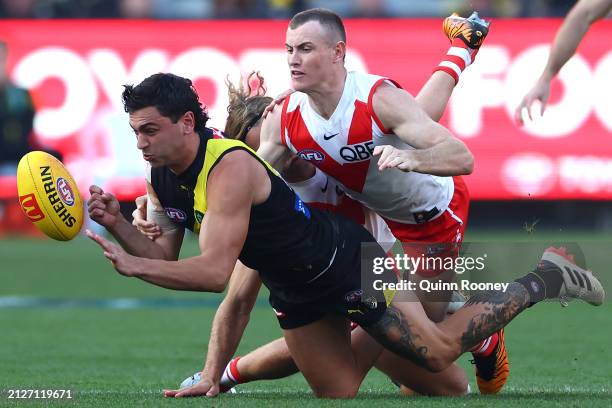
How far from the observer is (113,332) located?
10305 mm

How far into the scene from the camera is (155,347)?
948 cm

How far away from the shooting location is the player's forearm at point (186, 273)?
5875 millimetres

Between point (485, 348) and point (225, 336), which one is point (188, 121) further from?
point (485, 348)

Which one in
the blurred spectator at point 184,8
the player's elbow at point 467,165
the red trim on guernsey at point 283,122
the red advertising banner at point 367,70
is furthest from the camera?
the blurred spectator at point 184,8

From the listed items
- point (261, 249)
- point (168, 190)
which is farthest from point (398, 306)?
point (168, 190)

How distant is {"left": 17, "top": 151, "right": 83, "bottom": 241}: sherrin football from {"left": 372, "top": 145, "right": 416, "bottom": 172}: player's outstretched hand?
5.09 feet

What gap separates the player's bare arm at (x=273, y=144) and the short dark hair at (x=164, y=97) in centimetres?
90

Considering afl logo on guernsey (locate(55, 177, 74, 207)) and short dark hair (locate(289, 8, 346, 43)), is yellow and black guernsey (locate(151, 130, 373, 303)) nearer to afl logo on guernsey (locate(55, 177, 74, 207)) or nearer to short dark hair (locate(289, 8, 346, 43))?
afl logo on guernsey (locate(55, 177, 74, 207))

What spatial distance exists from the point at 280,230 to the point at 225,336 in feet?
3.29

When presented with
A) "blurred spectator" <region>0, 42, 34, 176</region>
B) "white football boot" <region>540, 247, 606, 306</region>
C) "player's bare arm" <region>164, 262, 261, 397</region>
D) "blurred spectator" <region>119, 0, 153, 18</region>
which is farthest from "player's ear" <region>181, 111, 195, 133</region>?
"blurred spectator" <region>119, 0, 153, 18</region>

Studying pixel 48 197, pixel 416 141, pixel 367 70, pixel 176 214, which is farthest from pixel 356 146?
pixel 367 70

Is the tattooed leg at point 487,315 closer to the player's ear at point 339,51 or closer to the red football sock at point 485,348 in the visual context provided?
the red football sock at point 485,348

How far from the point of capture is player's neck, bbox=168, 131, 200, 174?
247 inches

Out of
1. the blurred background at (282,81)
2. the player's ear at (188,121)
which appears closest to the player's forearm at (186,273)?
the player's ear at (188,121)
